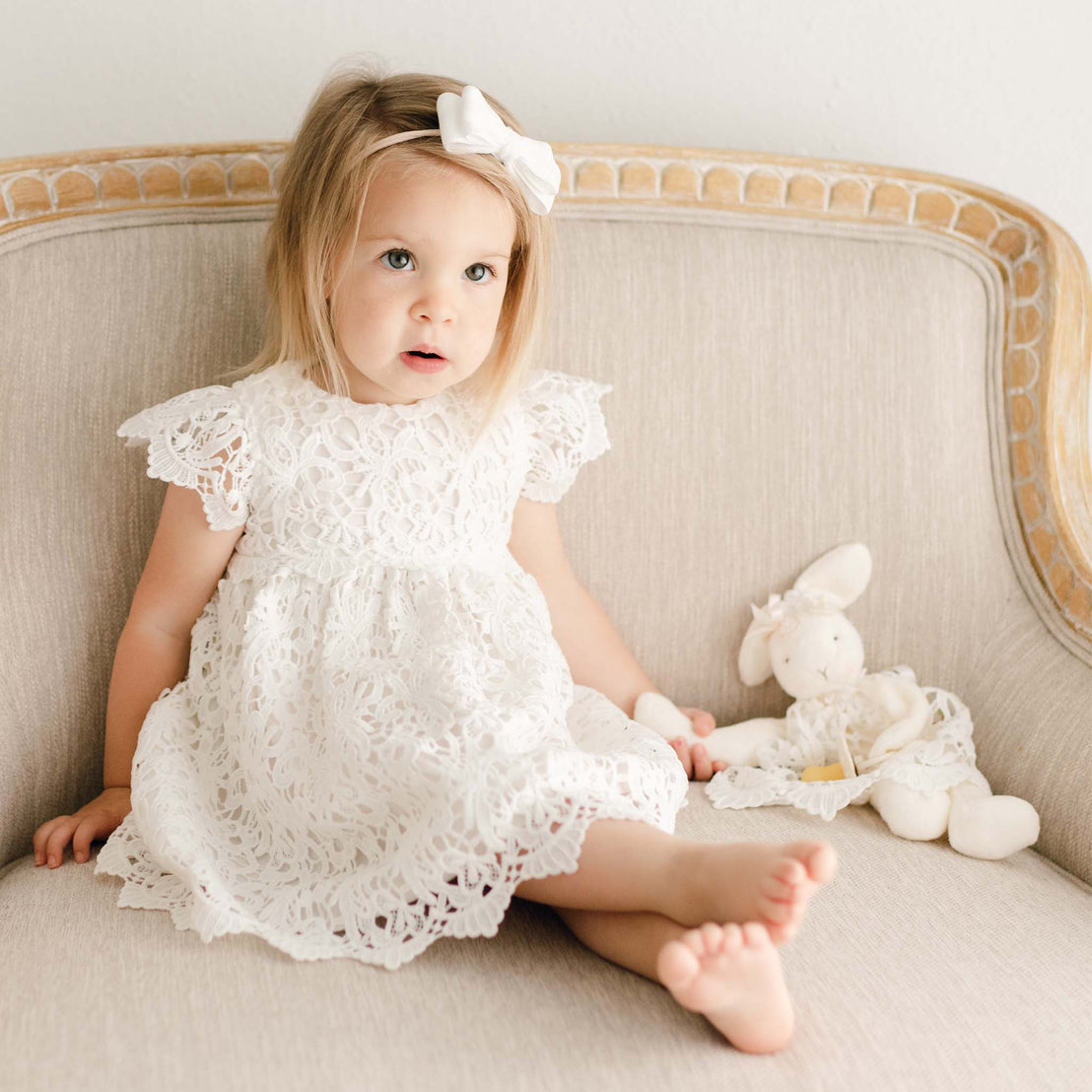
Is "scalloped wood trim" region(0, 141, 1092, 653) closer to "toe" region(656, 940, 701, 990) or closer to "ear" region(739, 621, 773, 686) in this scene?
"ear" region(739, 621, 773, 686)

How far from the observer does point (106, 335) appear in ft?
3.97

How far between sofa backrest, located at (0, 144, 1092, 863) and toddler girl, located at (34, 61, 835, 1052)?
0.08m

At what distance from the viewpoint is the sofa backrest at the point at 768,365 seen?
1248 millimetres

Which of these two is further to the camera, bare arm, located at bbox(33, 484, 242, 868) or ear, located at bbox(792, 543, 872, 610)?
ear, located at bbox(792, 543, 872, 610)

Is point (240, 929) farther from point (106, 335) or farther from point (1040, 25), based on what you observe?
point (1040, 25)

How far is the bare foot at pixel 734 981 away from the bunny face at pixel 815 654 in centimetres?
50

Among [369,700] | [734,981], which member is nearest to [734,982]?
[734,981]

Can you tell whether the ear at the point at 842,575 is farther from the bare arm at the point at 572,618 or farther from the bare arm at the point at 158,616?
the bare arm at the point at 158,616

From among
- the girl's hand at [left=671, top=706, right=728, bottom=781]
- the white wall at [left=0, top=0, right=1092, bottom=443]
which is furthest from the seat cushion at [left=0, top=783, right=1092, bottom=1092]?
the white wall at [left=0, top=0, right=1092, bottom=443]

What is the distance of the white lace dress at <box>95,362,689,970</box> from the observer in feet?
2.93

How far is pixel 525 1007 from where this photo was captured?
82 centimetres

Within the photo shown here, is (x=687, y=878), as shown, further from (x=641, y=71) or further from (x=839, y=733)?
(x=641, y=71)

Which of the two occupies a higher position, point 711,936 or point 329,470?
point 329,470

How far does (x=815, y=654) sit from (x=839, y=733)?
89 millimetres
